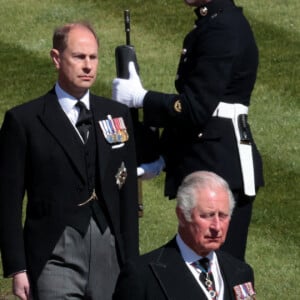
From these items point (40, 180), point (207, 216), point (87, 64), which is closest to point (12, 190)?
point (40, 180)

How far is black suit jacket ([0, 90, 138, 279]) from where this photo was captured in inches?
324

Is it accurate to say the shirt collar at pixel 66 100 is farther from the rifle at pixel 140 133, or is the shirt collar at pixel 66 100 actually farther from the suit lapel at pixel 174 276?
the suit lapel at pixel 174 276

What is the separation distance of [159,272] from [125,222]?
1538 mm

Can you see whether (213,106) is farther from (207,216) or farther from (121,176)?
(207,216)

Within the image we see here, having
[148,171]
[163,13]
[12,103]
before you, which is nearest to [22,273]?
[148,171]

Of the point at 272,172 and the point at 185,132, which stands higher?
the point at 185,132

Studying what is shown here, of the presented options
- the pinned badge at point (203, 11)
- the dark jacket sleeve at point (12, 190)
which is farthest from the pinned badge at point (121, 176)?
the pinned badge at point (203, 11)

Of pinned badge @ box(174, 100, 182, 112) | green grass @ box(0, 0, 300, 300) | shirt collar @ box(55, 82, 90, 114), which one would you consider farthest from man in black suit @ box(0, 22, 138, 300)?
green grass @ box(0, 0, 300, 300)

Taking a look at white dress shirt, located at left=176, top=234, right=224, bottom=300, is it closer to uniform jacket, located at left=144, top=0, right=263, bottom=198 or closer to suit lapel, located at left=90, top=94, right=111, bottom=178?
suit lapel, located at left=90, top=94, right=111, bottom=178

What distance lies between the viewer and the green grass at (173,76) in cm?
1282

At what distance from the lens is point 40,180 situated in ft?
27.0

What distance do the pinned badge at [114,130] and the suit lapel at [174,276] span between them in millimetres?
1432

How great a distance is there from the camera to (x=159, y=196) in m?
14.1

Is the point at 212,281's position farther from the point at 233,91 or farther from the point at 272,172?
the point at 272,172
